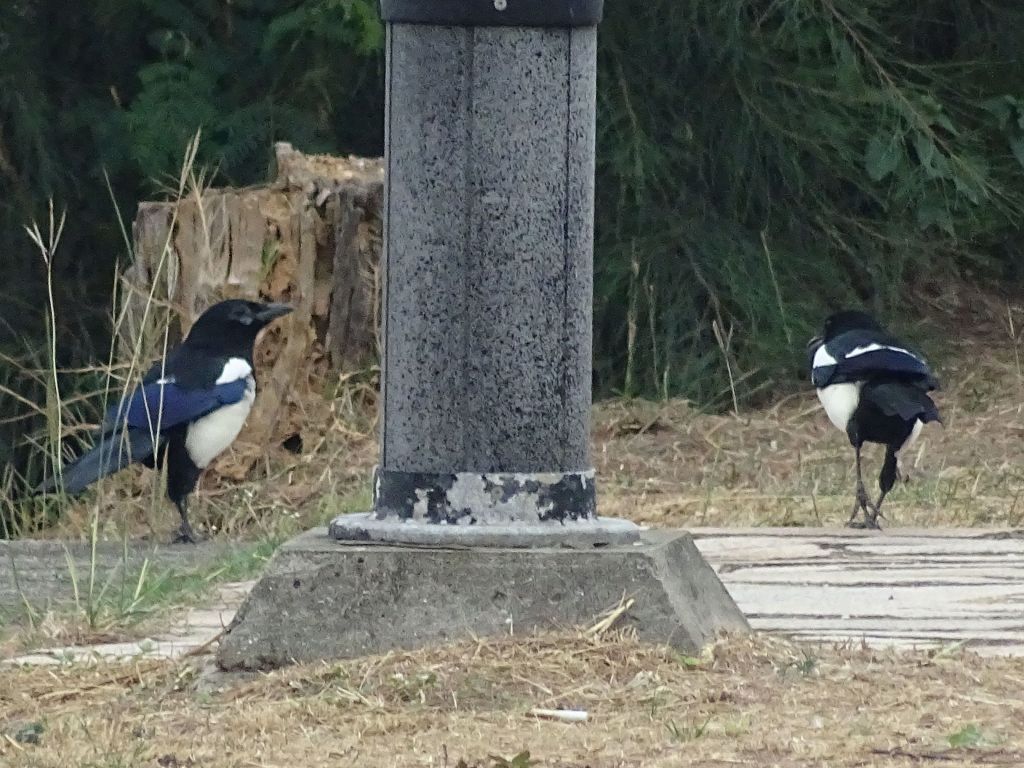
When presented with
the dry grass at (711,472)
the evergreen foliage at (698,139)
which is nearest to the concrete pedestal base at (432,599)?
the dry grass at (711,472)

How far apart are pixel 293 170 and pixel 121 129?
6.29 ft

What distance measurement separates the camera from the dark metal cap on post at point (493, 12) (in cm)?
441

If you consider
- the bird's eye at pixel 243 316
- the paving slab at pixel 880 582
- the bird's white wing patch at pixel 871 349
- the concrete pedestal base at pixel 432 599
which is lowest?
the paving slab at pixel 880 582

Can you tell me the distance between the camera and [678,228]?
11.0m

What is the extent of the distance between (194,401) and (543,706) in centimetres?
440

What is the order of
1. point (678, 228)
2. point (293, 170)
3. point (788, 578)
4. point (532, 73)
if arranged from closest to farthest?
1. point (532, 73)
2. point (788, 578)
3. point (293, 170)
4. point (678, 228)

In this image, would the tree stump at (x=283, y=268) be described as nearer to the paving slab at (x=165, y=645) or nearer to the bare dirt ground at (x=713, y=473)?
the bare dirt ground at (x=713, y=473)

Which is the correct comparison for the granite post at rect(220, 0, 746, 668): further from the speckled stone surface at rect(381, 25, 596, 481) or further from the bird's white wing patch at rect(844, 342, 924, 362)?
the bird's white wing patch at rect(844, 342, 924, 362)

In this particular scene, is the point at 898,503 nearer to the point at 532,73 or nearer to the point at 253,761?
the point at 532,73

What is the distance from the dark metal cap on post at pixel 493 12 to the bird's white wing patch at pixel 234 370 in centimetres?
393

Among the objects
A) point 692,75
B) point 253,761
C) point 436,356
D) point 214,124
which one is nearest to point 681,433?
point 692,75

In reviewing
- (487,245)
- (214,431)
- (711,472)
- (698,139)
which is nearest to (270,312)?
(214,431)

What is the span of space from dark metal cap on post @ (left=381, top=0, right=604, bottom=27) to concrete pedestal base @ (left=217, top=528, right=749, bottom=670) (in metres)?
1.09

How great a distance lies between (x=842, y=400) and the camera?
7.96 metres
